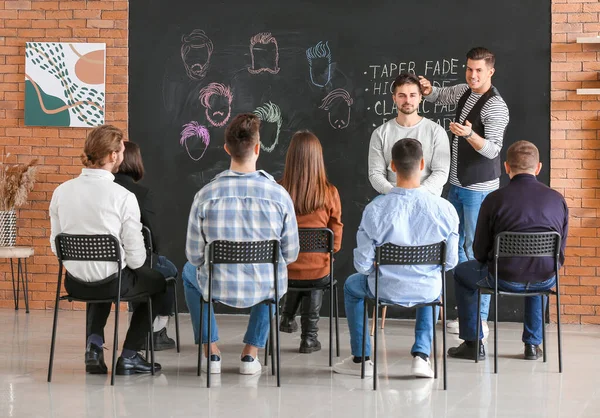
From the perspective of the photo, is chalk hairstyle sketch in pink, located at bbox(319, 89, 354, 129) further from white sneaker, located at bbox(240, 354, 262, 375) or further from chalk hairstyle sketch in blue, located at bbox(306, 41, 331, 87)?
white sneaker, located at bbox(240, 354, 262, 375)

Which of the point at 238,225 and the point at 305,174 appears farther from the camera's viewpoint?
the point at 305,174

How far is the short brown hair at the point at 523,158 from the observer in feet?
15.9

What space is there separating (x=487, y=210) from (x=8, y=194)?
13.2 feet

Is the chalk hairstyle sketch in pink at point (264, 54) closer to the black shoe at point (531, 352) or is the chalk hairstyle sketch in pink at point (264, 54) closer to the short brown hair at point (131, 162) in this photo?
the short brown hair at point (131, 162)

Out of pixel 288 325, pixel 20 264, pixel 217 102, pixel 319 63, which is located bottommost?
pixel 288 325

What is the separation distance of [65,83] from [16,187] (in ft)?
3.13

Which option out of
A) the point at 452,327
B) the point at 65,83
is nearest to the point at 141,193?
the point at 65,83

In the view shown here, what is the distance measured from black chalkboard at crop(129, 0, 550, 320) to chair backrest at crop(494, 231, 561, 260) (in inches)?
75.9

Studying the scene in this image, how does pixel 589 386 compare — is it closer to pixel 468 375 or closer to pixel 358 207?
pixel 468 375

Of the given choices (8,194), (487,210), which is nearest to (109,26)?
(8,194)

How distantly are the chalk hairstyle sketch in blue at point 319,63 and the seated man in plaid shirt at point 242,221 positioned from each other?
2285 mm

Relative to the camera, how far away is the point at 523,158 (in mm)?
4855

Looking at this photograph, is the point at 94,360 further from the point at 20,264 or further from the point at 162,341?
A: the point at 20,264

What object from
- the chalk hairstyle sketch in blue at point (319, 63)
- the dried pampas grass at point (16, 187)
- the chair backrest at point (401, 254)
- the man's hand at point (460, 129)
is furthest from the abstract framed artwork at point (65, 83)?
A: the chair backrest at point (401, 254)
